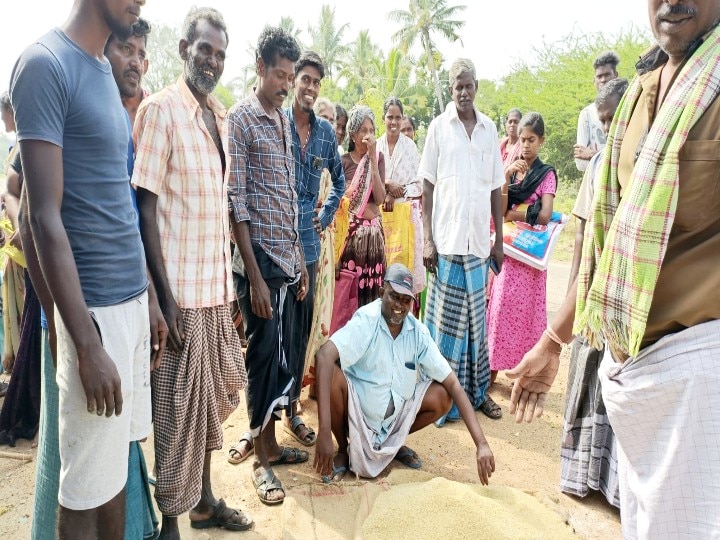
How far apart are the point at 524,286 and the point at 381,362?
1.95 metres

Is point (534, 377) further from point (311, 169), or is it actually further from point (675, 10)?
point (311, 169)

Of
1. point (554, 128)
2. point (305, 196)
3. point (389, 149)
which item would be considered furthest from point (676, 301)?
point (554, 128)

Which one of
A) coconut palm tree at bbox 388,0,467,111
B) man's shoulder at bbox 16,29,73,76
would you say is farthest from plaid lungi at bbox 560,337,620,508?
coconut palm tree at bbox 388,0,467,111

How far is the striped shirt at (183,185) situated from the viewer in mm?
2086

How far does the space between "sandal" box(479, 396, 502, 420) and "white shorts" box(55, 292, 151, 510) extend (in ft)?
9.52

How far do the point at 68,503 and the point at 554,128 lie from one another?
20612mm

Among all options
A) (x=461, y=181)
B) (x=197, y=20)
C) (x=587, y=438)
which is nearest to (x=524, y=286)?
(x=461, y=181)

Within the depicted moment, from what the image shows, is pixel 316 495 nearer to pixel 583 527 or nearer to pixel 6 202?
pixel 583 527

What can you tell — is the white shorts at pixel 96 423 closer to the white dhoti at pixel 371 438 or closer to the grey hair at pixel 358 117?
the white dhoti at pixel 371 438

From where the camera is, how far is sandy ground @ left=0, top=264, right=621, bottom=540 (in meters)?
Answer: 2.59

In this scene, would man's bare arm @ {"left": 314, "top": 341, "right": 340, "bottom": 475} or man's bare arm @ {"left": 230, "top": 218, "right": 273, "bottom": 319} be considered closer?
man's bare arm @ {"left": 230, "top": 218, "right": 273, "bottom": 319}

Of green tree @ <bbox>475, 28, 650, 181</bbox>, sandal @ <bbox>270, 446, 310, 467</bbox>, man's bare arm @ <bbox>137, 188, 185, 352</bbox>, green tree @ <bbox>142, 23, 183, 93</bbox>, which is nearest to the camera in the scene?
man's bare arm @ <bbox>137, 188, 185, 352</bbox>

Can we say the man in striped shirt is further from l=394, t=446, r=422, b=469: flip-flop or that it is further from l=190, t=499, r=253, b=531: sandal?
l=394, t=446, r=422, b=469: flip-flop

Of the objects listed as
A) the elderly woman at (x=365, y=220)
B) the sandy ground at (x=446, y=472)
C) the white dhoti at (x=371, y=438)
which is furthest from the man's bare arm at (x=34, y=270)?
the elderly woman at (x=365, y=220)
